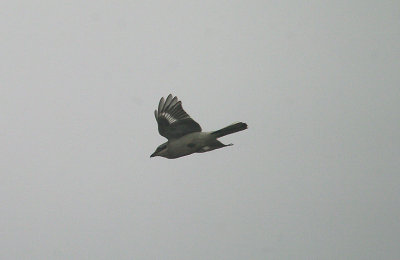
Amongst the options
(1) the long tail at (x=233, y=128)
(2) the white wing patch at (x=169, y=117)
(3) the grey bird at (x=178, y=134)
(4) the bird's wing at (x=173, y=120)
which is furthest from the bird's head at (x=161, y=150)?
(1) the long tail at (x=233, y=128)

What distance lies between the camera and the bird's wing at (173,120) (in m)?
13.0

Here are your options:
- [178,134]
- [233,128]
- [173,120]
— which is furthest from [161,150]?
[233,128]

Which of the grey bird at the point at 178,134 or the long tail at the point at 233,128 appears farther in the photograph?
the grey bird at the point at 178,134

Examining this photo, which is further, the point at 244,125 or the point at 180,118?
the point at 180,118

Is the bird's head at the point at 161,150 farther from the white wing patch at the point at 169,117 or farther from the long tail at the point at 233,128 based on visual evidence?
the long tail at the point at 233,128

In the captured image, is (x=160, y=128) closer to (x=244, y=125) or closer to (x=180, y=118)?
(x=180, y=118)

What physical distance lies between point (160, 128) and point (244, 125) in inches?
105

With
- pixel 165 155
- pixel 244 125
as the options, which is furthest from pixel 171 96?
pixel 244 125

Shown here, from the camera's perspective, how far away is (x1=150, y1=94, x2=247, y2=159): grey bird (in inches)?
508

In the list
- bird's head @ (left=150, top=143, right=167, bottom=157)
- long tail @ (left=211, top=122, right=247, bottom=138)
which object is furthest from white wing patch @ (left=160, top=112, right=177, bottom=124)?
long tail @ (left=211, top=122, right=247, bottom=138)

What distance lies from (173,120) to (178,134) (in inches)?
17.0

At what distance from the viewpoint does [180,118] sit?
1315cm

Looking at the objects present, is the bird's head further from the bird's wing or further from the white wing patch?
the white wing patch

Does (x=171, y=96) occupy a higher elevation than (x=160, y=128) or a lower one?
higher
